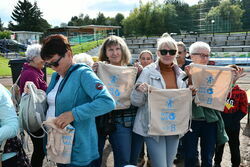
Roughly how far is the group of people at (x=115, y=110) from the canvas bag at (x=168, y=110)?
10 centimetres

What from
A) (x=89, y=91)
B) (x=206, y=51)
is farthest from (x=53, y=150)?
(x=206, y=51)

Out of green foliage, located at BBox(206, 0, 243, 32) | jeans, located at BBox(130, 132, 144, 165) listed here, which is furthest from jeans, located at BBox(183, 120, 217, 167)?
green foliage, located at BBox(206, 0, 243, 32)

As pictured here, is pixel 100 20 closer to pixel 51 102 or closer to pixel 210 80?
pixel 210 80

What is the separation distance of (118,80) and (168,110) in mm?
671

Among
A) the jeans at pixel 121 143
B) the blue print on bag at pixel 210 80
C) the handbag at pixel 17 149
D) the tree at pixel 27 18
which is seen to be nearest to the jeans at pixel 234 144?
the blue print on bag at pixel 210 80

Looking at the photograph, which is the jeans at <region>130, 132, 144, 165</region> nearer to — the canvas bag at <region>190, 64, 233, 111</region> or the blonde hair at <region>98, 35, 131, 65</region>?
the canvas bag at <region>190, 64, 233, 111</region>

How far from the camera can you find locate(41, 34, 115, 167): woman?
165 cm

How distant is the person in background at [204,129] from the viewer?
272cm

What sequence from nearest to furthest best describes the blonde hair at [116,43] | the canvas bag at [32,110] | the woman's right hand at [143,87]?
1. the canvas bag at [32,110]
2. the woman's right hand at [143,87]
3. the blonde hair at [116,43]

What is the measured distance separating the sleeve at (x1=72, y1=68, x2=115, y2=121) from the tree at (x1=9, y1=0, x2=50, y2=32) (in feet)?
227

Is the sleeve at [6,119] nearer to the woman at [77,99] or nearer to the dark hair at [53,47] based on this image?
the woman at [77,99]

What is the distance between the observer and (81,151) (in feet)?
5.94

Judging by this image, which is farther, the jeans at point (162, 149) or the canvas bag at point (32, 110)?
the jeans at point (162, 149)

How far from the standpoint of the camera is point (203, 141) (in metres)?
2.84
